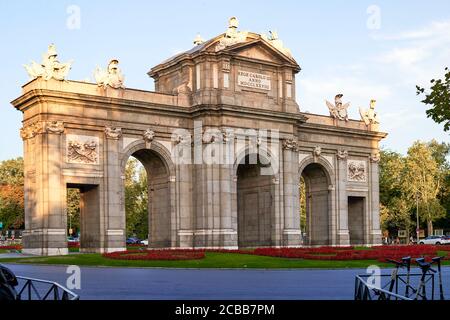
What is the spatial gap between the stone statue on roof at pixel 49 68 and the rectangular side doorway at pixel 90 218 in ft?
29.8

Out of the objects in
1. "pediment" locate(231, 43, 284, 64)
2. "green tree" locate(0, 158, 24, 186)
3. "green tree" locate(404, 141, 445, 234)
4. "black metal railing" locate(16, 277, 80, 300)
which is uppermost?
"pediment" locate(231, 43, 284, 64)

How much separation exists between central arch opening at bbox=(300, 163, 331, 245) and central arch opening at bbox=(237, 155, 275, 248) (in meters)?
8.44

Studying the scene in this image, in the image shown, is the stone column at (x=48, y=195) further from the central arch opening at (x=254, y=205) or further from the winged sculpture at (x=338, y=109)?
the winged sculpture at (x=338, y=109)

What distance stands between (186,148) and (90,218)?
1017cm

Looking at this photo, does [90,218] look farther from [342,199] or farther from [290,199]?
[342,199]

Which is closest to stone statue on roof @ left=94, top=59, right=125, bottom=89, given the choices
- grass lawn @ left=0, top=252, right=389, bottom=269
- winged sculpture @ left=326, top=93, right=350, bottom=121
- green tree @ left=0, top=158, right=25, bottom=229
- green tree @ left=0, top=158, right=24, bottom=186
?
grass lawn @ left=0, top=252, right=389, bottom=269

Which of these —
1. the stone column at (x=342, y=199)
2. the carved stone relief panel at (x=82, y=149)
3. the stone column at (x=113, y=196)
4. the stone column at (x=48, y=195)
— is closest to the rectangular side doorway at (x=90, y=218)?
A: the stone column at (x=113, y=196)

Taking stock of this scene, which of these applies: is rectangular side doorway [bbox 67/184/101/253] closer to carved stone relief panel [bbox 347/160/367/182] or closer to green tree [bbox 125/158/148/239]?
carved stone relief panel [bbox 347/160/367/182]

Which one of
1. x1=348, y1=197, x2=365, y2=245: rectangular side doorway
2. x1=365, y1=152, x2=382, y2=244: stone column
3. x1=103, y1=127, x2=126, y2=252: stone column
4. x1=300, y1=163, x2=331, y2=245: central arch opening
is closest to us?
x1=103, y1=127, x2=126, y2=252: stone column

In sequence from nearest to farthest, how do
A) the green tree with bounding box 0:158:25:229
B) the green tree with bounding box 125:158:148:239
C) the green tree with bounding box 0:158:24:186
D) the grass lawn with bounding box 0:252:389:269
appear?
the grass lawn with bounding box 0:252:389:269, the green tree with bounding box 125:158:148:239, the green tree with bounding box 0:158:25:229, the green tree with bounding box 0:158:24:186

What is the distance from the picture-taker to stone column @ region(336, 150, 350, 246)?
71375 mm

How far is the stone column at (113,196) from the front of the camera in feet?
182
